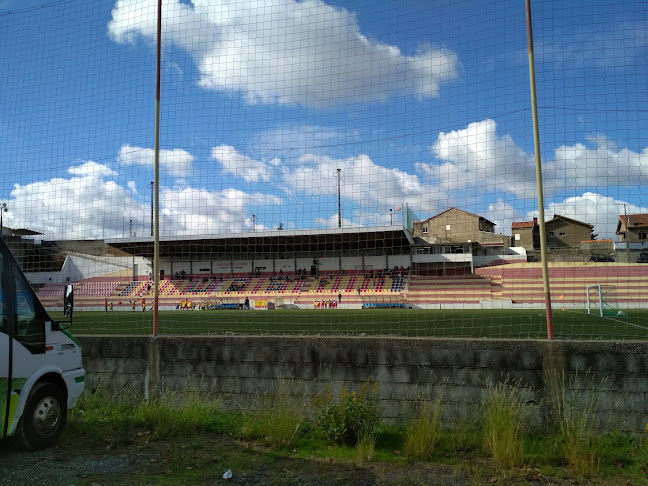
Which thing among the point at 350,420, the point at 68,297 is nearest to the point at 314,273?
the point at 68,297

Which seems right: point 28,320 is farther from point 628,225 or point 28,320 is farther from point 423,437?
point 628,225

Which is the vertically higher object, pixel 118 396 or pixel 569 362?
pixel 569 362

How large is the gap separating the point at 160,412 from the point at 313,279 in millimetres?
40691

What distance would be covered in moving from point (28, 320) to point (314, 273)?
40234 millimetres

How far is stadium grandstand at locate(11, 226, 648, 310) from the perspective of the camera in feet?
32.3

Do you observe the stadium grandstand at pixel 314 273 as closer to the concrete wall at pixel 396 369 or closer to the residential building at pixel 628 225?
the residential building at pixel 628 225

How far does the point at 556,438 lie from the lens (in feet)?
15.8

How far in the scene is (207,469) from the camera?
4.49 metres

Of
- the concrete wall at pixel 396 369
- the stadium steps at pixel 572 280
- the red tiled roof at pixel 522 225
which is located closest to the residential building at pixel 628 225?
the red tiled roof at pixel 522 225

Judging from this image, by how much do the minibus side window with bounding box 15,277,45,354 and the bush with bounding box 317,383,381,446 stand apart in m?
2.97

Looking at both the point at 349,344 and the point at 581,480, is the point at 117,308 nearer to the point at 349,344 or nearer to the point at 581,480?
the point at 349,344

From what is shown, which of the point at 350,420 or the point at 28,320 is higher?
the point at 28,320

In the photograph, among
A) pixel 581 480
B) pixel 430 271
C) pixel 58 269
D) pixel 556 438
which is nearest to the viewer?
pixel 581 480

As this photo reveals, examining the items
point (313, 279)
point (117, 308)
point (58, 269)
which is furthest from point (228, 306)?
point (58, 269)
